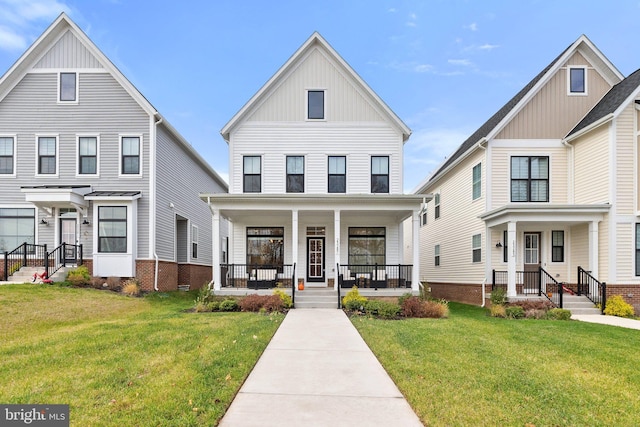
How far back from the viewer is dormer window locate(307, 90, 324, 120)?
56.8ft

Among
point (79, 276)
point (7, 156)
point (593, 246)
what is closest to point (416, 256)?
point (593, 246)

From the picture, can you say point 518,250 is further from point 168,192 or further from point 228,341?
point 168,192

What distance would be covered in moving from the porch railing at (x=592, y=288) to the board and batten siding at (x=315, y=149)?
25.0 feet

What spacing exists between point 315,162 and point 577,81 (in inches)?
441

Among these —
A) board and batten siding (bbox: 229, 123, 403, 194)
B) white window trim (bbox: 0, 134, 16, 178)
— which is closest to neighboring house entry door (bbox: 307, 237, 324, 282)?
board and batten siding (bbox: 229, 123, 403, 194)

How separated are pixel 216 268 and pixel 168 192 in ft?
21.1

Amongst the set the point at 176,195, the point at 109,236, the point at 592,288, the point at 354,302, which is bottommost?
the point at 354,302

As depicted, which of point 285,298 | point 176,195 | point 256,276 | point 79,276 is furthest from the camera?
point 176,195

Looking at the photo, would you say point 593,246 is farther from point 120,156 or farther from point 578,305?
point 120,156

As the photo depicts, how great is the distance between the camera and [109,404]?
455cm

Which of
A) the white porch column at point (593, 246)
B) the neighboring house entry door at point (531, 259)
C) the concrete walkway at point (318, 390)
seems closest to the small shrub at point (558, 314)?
the white porch column at point (593, 246)

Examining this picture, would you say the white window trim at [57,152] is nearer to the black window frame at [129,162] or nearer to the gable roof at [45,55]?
the gable roof at [45,55]

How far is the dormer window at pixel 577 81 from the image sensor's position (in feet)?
54.1

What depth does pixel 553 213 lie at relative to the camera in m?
14.6
